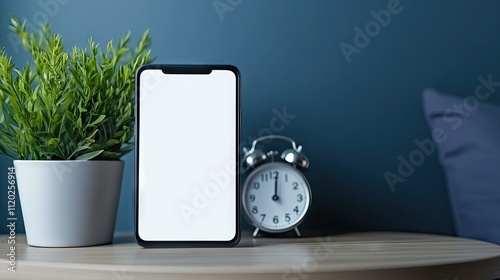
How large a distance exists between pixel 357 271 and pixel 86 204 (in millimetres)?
449

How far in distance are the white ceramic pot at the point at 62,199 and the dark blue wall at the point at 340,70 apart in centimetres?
32

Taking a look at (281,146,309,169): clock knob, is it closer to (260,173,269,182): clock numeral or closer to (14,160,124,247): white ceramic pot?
(260,173,269,182): clock numeral

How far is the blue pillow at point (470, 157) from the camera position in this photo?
114 cm

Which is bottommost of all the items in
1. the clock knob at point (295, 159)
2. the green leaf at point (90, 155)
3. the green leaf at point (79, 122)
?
the clock knob at point (295, 159)

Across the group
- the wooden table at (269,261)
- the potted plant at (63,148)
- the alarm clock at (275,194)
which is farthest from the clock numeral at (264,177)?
the potted plant at (63,148)

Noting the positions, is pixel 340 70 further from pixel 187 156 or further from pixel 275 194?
pixel 187 156

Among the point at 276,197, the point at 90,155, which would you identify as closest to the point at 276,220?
the point at 276,197

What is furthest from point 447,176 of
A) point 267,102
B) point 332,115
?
point 267,102

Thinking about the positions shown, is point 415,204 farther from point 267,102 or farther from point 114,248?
point 114,248

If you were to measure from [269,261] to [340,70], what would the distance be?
659 mm

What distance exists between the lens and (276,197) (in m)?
1.15

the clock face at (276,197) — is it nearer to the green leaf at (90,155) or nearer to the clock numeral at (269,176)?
the clock numeral at (269,176)

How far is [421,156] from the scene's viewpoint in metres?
1.36

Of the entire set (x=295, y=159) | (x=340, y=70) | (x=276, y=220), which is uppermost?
(x=340, y=70)
